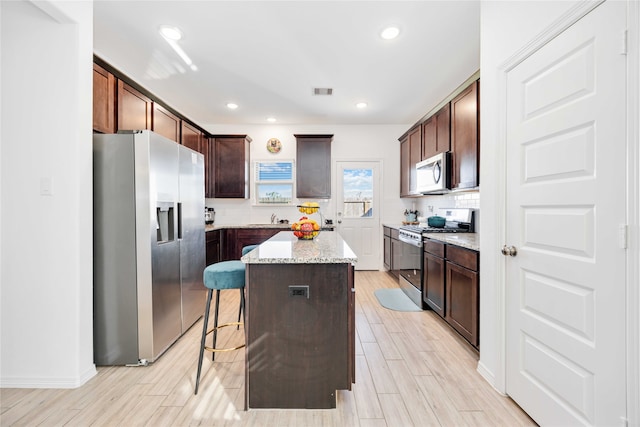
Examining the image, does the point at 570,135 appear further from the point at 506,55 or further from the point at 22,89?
the point at 22,89

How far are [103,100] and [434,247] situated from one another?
3374 millimetres

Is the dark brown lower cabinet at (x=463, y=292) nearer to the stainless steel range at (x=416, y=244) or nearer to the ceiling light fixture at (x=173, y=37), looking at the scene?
the stainless steel range at (x=416, y=244)

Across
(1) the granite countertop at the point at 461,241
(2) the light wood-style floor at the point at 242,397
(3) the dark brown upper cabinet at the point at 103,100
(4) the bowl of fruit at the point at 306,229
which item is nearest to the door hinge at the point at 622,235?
(1) the granite countertop at the point at 461,241

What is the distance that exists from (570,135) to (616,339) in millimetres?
896

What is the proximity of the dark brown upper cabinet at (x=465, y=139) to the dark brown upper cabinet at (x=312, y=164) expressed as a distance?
2.29 m

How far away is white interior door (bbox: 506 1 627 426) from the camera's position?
114 centimetres

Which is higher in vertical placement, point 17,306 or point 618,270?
point 618,270

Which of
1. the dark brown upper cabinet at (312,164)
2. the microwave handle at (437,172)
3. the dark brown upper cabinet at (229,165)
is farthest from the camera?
the dark brown upper cabinet at (312,164)

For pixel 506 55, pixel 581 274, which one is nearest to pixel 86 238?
pixel 581 274

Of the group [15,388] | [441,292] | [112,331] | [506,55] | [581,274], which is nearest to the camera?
[581,274]

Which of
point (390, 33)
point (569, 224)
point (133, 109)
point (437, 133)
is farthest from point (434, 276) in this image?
point (133, 109)

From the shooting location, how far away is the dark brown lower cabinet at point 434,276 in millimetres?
2762

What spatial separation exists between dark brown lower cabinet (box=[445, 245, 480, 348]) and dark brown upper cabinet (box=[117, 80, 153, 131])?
329 cm

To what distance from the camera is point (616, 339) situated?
1.12 metres
